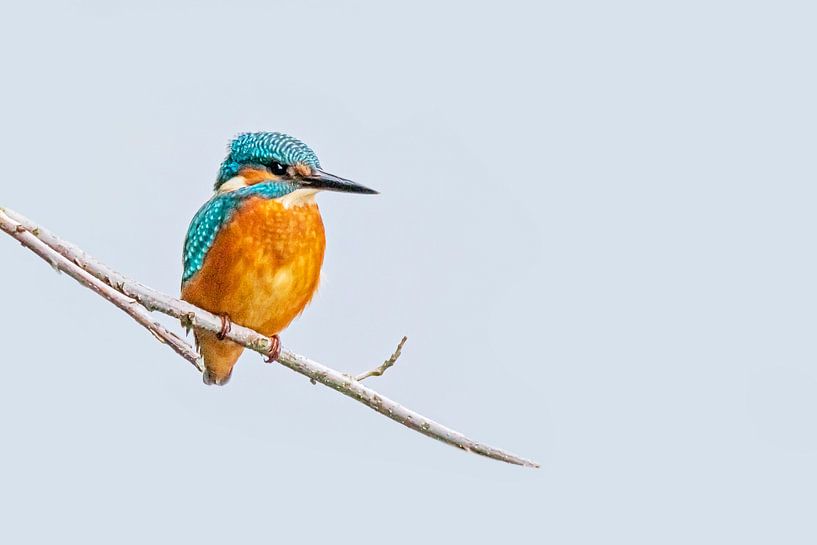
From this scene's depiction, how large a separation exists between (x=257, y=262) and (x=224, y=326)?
342mm

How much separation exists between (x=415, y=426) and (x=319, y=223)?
1.22m

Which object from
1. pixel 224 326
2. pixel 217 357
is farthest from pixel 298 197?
pixel 217 357

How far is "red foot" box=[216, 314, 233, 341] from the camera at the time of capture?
384cm

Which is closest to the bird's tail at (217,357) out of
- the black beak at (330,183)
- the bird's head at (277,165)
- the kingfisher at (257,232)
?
the kingfisher at (257,232)

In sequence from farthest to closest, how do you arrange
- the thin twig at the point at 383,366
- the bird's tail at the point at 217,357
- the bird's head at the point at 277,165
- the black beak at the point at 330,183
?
the bird's tail at the point at 217,357
the bird's head at the point at 277,165
the black beak at the point at 330,183
the thin twig at the point at 383,366

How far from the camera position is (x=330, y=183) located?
400 centimetres

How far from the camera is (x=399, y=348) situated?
3545 mm

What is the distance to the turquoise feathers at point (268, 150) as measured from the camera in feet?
13.2

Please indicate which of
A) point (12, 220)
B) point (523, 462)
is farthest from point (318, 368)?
point (12, 220)

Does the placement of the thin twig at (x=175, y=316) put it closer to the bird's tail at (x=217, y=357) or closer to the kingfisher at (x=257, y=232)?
the kingfisher at (x=257, y=232)

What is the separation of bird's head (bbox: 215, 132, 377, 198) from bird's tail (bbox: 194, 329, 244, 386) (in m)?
0.75

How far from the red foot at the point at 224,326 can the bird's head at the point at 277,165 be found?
0.55 meters

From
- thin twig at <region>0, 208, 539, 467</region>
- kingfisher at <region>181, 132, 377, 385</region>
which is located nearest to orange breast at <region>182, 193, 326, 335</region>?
kingfisher at <region>181, 132, 377, 385</region>

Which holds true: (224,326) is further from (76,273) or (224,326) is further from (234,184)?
(76,273)
